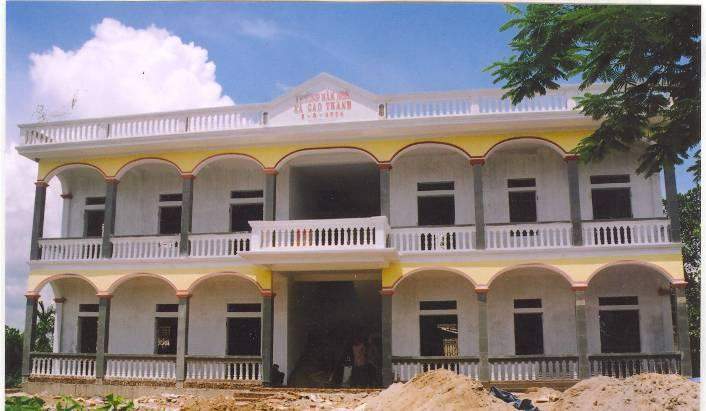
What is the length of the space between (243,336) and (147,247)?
9.63 ft

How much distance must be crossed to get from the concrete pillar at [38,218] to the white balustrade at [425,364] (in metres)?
8.31

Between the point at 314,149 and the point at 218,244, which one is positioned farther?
the point at 218,244

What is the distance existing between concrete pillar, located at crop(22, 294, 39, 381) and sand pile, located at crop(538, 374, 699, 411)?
11.2 metres

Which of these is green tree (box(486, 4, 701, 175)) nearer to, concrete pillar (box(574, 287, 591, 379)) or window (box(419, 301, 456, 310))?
concrete pillar (box(574, 287, 591, 379))

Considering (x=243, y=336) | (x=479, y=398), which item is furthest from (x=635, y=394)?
(x=243, y=336)

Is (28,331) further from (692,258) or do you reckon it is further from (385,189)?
(692,258)

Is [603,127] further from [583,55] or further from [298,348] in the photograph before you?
[298,348]

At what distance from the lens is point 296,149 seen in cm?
1483

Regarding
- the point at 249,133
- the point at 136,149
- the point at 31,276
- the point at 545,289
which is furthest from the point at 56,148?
the point at 545,289

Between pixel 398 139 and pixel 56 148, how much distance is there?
299 inches

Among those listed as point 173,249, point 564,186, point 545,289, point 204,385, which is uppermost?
point 564,186

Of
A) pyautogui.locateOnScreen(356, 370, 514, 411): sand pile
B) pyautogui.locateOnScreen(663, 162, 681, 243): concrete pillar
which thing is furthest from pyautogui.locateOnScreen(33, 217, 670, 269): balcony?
pyautogui.locateOnScreen(356, 370, 514, 411): sand pile

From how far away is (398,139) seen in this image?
571 inches

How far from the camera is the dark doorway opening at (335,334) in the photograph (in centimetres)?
1500
